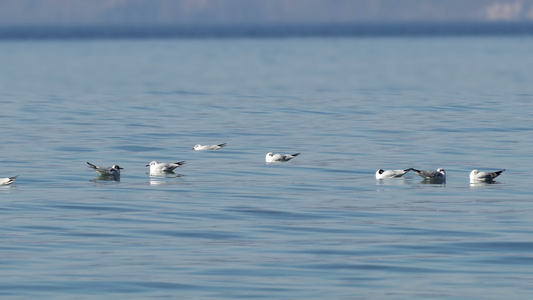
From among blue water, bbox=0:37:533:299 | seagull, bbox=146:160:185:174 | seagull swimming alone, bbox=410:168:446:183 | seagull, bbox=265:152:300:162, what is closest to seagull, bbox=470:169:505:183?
blue water, bbox=0:37:533:299

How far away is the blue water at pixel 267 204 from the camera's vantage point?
18688 mm

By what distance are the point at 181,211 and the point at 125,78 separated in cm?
7064

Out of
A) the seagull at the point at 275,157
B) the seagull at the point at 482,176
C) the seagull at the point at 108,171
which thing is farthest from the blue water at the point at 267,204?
the seagull at the point at 482,176

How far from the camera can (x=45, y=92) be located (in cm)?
7644

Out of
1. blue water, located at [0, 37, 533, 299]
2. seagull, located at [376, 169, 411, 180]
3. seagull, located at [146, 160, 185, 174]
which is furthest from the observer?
seagull, located at [146, 160, 185, 174]

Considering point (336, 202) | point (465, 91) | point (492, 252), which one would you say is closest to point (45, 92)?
point (465, 91)

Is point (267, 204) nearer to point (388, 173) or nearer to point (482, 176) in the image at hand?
point (388, 173)

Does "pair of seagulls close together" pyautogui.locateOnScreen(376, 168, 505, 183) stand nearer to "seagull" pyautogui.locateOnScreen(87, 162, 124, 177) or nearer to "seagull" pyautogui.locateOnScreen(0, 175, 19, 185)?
"seagull" pyautogui.locateOnScreen(87, 162, 124, 177)

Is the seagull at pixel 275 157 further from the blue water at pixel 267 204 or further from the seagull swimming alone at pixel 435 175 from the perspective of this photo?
the seagull swimming alone at pixel 435 175

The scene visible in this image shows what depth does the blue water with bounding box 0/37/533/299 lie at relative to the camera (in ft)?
61.3

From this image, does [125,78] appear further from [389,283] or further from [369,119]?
[389,283]

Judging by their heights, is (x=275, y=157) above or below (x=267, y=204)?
above

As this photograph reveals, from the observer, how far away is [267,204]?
88.0 feet

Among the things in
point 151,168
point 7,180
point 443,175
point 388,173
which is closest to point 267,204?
point 388,173
